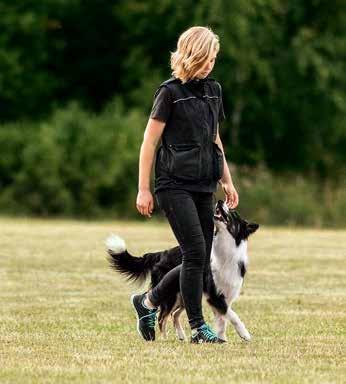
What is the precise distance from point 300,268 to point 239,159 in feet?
83.7

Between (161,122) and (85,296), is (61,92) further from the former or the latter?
(161,122)

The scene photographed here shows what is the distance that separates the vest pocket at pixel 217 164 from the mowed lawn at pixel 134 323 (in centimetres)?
118

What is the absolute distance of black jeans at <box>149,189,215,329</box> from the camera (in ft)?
28.6

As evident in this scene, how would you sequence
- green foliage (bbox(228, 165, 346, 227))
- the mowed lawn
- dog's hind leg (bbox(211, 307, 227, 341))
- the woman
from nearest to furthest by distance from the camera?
1. the mowed lawn
2. the woman
3. dog's hind leg (bbox(211, 307, 227, 341))
4. green foliage (bbox(228, 165, 346, 227))

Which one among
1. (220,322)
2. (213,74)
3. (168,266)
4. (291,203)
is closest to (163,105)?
(168,266)

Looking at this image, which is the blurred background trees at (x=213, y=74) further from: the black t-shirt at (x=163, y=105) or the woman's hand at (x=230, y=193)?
the black t-shirt at (x=163, y=105)

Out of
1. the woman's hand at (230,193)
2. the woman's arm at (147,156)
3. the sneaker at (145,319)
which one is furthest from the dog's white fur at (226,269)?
the woman's arm at (147,156)

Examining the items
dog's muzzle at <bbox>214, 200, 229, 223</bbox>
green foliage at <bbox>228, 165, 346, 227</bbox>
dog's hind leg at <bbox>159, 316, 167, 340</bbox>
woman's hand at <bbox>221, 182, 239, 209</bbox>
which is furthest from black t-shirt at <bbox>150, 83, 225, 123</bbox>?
green foliage at <bbox>228, 165, 346, 227</bbox>

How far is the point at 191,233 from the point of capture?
28.6ft

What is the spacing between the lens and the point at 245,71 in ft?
136

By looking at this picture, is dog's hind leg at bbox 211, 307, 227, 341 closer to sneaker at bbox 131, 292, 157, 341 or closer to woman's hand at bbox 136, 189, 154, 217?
sneaker at bbox 131, 292, 157, 341

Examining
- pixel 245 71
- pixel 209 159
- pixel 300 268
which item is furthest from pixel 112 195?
pixel 209 159

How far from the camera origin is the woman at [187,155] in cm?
869

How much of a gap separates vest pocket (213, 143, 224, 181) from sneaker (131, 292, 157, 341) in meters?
1.16
